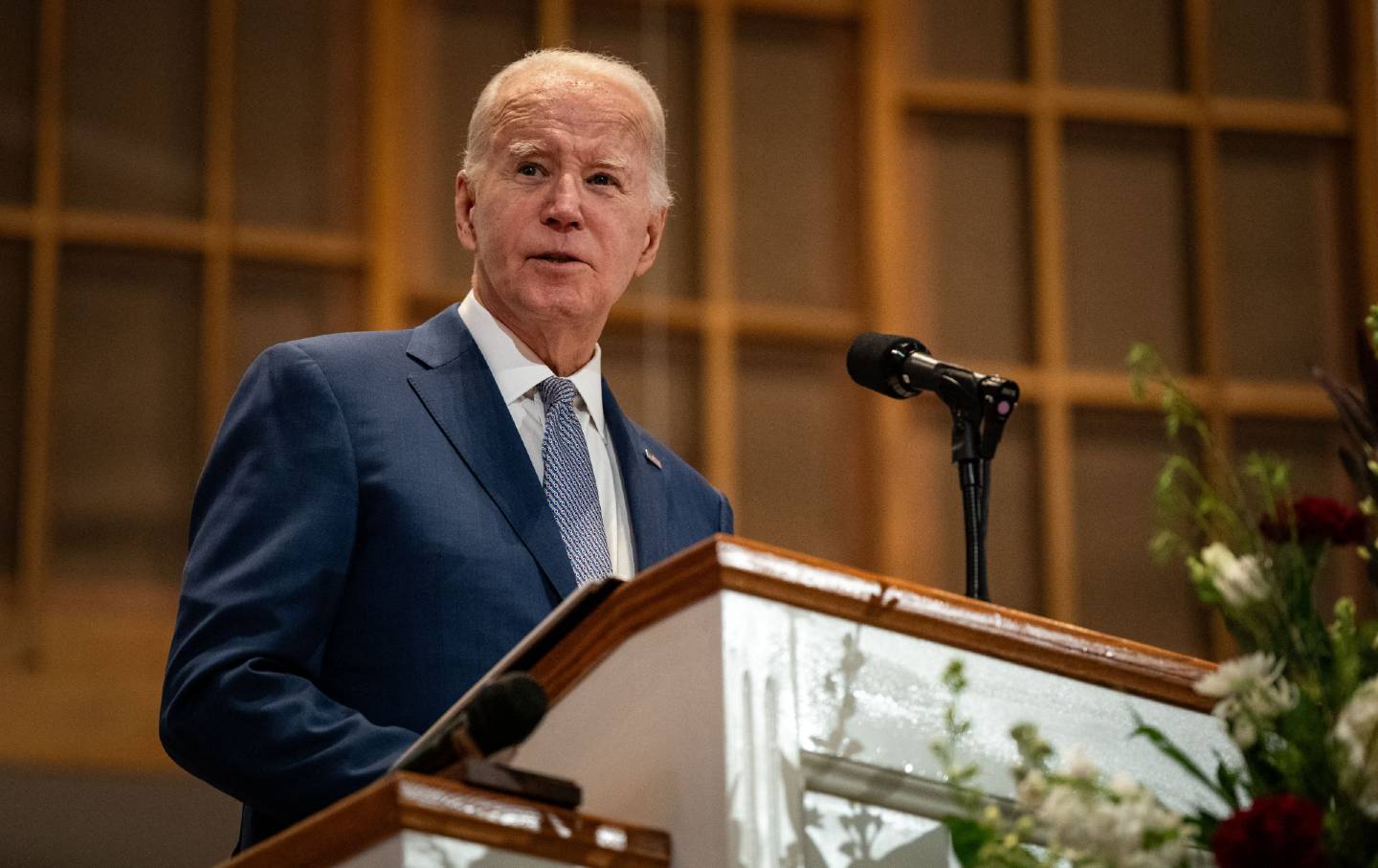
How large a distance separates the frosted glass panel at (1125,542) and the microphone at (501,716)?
3.17 m

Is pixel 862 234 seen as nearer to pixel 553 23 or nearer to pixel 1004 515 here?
pixel 1004 515

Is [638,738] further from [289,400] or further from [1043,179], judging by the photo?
[1043,179]

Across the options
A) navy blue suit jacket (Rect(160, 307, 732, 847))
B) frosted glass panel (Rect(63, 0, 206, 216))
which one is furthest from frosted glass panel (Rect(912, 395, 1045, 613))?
navy blue suit jacket (Rect(160, 307, 732, 847))

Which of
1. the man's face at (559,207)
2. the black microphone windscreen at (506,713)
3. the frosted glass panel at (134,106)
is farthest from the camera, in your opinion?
the frosted glass panel at (134,106)

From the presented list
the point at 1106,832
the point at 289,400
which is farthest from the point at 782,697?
the point at 289,400

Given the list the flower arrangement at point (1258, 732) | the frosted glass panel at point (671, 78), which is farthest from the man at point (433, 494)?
the frosted glass panel at point (671, 78)

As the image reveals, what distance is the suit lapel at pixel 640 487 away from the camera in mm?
2234

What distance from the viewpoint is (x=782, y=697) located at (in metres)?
1.36

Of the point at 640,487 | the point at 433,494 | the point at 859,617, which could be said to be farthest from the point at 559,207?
the point at 859,617

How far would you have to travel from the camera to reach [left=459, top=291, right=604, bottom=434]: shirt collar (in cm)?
226

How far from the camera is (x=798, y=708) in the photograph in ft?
4.50

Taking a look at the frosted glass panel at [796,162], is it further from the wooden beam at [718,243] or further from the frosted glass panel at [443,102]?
the frosted glass panel at [443,102]

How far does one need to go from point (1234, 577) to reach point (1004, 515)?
313 centimetres

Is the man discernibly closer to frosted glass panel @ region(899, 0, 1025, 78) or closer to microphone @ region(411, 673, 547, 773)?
microphone @ region(411, 673, 547, 773)
